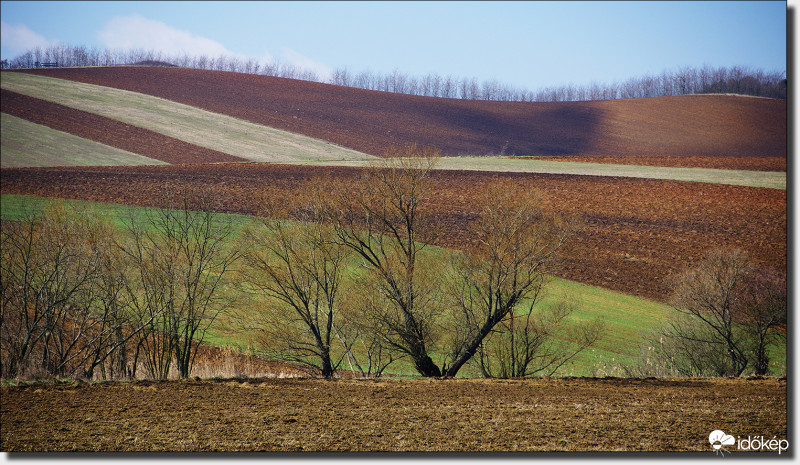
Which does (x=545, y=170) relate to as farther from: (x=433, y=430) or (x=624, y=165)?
(x=433, y=430)

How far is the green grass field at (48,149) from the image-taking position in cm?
3105

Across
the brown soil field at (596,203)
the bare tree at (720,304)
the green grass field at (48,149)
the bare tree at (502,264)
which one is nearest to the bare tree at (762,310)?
the bare tree at (720,304)

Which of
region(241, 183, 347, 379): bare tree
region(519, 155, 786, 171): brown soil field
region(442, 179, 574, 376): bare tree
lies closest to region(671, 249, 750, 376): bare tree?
region(442, 179, 574, 376): bare tree

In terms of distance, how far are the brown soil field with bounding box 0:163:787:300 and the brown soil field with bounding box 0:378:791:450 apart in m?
12.7

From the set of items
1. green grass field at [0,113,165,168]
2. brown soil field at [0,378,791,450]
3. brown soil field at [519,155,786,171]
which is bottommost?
brown soil field at [0,378,791,450]

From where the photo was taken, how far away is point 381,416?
374 inches

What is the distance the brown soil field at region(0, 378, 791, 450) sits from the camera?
8086 mm

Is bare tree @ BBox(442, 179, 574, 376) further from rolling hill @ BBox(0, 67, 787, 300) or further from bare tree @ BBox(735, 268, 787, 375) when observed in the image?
bare tree @ BBox(735, 268, 787, 375)

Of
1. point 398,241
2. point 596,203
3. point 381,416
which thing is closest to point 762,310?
point 596,203

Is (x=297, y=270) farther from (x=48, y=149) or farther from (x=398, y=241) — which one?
(x=48, y=149)

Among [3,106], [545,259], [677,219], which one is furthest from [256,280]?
[3,106]

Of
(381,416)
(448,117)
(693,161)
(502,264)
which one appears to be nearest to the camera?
(381,416)

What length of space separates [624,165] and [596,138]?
36.5ft

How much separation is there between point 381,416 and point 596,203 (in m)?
25.9
